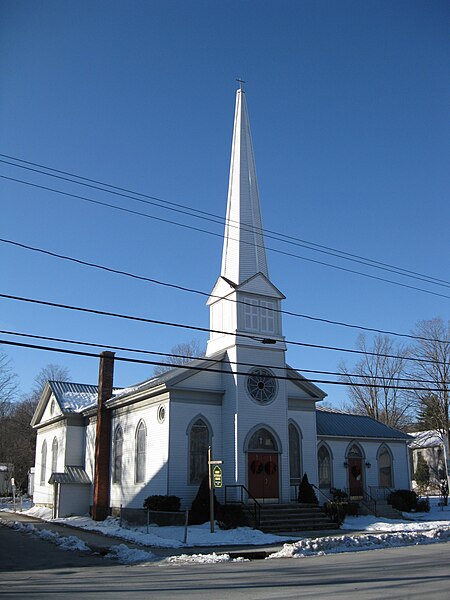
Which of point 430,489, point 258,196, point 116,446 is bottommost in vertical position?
point 430,489

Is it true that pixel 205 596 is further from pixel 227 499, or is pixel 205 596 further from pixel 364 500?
pixel 364 500

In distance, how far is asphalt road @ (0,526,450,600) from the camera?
10.7m

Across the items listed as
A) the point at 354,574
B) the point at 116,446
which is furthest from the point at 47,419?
the point at 354,574

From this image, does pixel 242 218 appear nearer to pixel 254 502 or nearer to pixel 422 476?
pixel 254 502

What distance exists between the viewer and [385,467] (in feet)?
116

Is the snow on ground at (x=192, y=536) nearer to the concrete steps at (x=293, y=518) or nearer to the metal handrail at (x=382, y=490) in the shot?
the concrete steps at (x=293, y=518)

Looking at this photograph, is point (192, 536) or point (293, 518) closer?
point (192, 536)

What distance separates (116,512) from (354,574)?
64.3 ft

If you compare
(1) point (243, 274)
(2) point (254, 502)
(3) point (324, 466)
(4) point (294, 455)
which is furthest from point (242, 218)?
(3) point (324, 466)

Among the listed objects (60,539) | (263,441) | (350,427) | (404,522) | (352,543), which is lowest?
(404,522)

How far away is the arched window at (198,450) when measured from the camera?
26.8 m

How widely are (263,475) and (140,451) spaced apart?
616 cm

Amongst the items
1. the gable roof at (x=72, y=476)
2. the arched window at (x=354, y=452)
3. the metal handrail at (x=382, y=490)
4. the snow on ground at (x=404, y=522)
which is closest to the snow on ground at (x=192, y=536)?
the snow on ground at (x=404, y=522)

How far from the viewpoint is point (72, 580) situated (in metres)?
13.1
